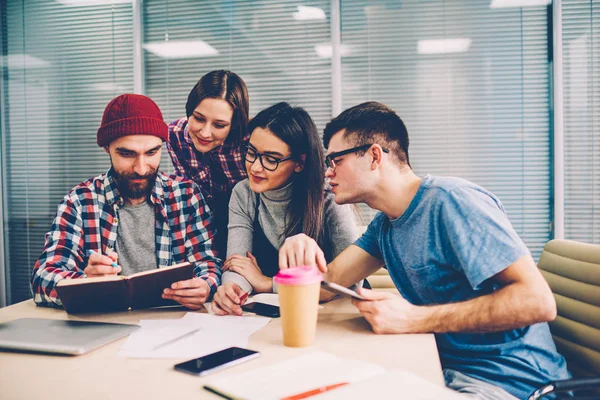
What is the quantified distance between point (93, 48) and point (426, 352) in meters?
3.41

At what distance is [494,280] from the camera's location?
3.67 feet

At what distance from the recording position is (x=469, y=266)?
3.59 feet

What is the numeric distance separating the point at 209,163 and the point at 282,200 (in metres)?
0.60

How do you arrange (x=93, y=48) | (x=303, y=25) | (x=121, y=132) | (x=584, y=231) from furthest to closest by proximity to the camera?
1. (x=93, y=48)
2. (x=303, y=25)
3. (x=584, y=231)
4. (x=121, y=132)

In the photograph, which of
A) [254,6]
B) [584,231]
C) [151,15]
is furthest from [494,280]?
[151,15]

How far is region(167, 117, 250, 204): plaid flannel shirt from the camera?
2195 mm

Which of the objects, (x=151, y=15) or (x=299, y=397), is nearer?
(x=299, y=397)

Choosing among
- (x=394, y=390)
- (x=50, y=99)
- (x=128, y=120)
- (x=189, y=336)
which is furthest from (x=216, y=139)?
(x=50, y=99)

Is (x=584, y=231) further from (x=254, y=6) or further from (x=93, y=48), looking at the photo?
(x=93, y=48)

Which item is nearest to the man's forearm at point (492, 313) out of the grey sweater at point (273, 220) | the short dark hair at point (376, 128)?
the short dark hair at point (376, 128)

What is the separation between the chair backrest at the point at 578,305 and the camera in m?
1.29

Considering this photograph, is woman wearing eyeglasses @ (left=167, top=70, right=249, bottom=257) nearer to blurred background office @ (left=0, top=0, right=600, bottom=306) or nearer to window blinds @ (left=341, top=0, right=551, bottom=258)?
blurred background office @ (left=0, top=0, right=600, bottom=306)

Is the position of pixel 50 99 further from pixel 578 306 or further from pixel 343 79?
pixel 578 306

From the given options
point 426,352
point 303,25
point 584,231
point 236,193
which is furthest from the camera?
point 303,25
